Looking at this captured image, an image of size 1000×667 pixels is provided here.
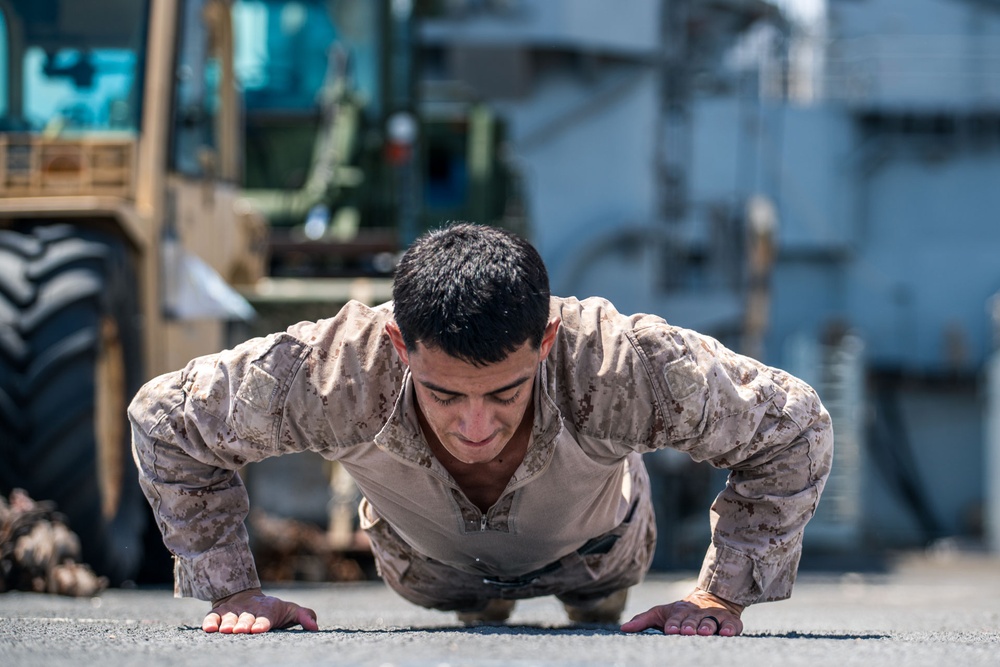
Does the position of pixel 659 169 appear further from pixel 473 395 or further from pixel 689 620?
pixel 473 395

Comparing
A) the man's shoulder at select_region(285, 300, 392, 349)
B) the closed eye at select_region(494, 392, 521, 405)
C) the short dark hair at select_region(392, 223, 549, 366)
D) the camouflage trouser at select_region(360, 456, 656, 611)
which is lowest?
the camouflage trouser at select_region(360, 456, 656, 611)

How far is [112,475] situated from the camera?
589 centimetres

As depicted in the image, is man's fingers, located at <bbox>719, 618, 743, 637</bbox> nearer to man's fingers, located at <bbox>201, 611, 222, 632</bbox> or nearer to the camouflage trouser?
the camouflage trouser

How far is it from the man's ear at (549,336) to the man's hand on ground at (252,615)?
0.82 meters

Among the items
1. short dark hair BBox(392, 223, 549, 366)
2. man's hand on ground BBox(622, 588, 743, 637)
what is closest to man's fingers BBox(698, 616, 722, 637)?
man's hand on ground BBox(622, 588, 743, 637)

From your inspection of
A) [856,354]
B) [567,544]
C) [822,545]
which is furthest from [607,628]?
[856,354]

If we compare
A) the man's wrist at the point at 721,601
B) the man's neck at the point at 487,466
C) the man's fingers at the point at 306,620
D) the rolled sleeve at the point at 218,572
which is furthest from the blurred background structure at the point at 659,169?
the man's wrist at the point at 721,601

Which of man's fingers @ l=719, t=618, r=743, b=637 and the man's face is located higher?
the man's face

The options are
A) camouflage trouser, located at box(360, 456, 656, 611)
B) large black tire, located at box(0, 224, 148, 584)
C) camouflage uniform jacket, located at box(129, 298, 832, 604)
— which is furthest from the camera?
large black tire, located at box(0, 224, 148, 584)

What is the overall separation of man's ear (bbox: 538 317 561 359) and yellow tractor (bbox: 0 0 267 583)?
2.84 metres

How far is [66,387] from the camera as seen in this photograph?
5.36 m

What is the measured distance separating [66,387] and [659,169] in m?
13.1

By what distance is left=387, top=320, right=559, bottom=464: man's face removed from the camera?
2.85m

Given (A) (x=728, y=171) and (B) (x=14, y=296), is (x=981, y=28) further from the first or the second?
(B) (x=14, y=296)
